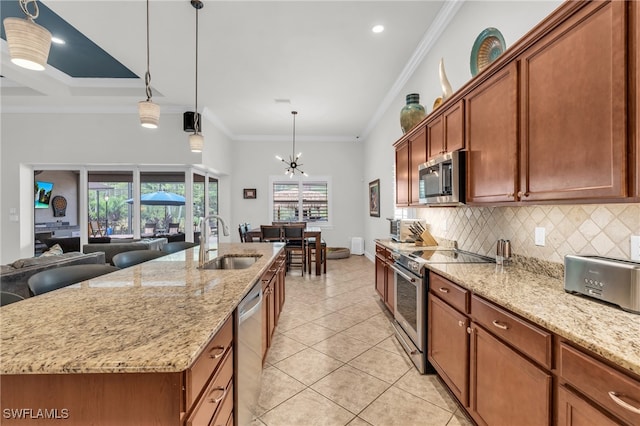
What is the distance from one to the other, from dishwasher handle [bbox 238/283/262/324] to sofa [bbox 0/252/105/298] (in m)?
2.29

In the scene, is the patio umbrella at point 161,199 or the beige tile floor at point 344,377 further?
the patio umbrella at point 161,199

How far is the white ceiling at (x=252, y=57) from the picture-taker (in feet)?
9.25

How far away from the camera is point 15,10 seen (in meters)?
3.00

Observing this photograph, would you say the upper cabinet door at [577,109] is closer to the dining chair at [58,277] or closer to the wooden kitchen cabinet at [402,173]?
the wooden kitchen cabinet at [402,173]

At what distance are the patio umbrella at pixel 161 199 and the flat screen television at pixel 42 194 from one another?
148 centimetres

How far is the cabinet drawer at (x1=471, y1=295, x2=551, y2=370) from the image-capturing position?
3.61 feet

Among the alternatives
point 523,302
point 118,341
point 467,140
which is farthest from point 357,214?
point 118,341

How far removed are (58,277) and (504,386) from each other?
2.59 meters

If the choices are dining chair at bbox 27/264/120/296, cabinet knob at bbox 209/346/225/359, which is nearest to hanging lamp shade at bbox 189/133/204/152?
dining chair at bbox 27/264/120/296

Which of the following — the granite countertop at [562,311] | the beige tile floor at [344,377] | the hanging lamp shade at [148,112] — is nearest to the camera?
the granite countertop at [562,311]

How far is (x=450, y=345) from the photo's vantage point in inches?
72.3

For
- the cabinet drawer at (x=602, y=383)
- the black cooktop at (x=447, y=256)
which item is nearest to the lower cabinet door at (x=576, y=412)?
the cabinet drawer at (x=602, y=383)

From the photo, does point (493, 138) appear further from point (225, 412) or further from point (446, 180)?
point (225, 412)

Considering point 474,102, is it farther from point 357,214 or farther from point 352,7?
point 357,214
